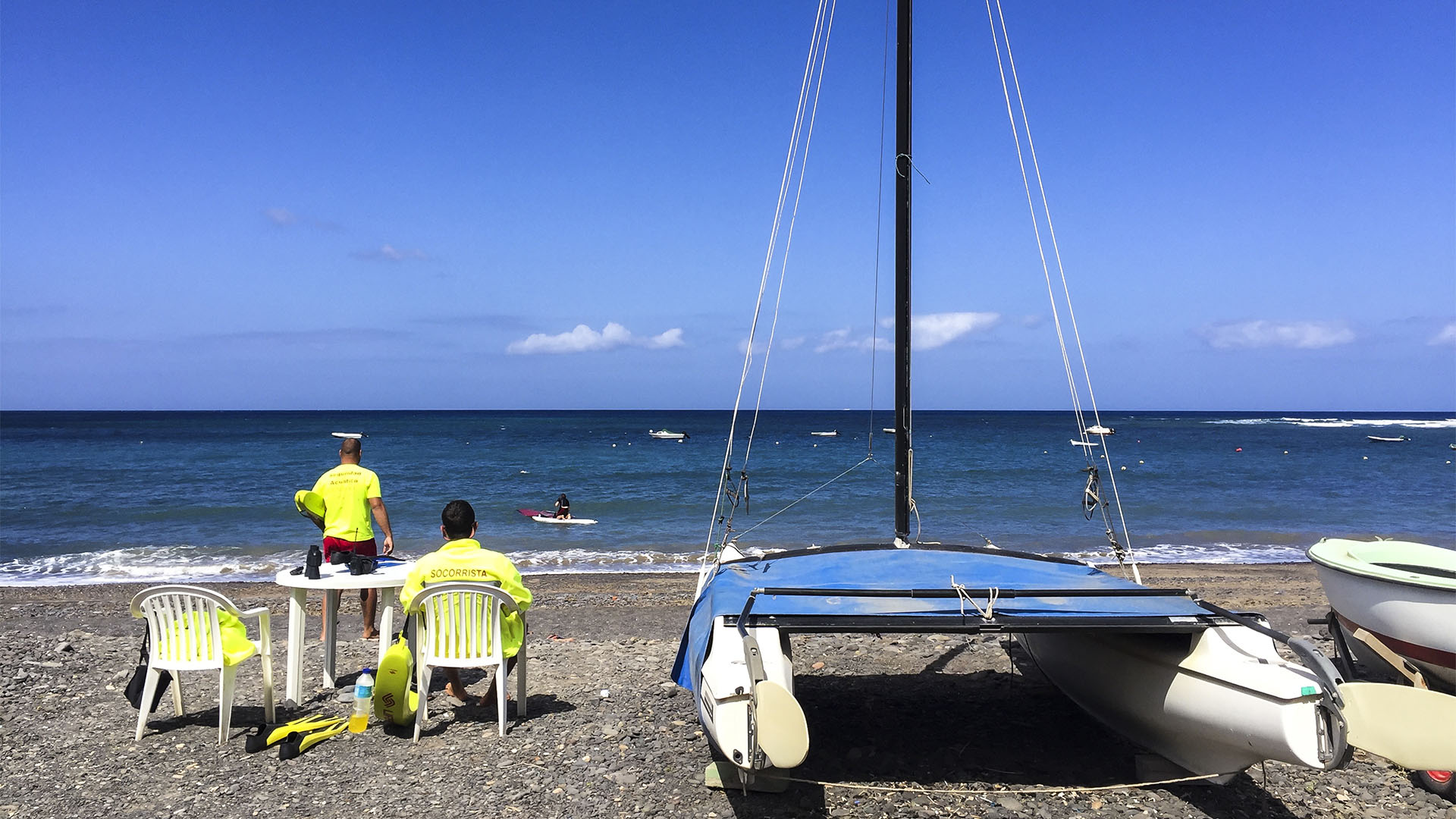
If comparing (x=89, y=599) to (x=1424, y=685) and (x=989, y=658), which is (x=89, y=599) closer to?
(x=989, y=658)

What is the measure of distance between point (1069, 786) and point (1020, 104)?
619 centimetres

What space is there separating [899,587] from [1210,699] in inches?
63.7

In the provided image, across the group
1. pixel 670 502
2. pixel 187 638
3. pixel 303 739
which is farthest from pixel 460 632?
pixel 670 502

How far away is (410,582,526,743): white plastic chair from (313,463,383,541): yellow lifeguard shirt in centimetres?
187

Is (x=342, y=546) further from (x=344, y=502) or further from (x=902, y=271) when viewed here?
(x=902, y=271)

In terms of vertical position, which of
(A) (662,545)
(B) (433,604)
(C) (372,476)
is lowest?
(A) (662,545)

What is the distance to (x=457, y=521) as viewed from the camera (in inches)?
224

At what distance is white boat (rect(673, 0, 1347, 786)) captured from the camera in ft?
12.7

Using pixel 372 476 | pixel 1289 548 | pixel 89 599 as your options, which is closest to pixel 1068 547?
pixel 1289 548

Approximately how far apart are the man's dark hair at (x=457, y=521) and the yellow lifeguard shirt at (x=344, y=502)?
144 cm

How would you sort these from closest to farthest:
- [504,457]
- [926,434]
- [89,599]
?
[89,599], [504,457], [926,434]

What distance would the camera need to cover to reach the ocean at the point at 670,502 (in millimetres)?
17250

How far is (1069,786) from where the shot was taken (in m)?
4.77

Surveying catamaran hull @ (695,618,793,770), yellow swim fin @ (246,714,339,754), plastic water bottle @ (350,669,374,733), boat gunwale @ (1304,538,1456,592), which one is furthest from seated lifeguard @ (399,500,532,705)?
boat gunwale @ (1304,538,1456,592)
